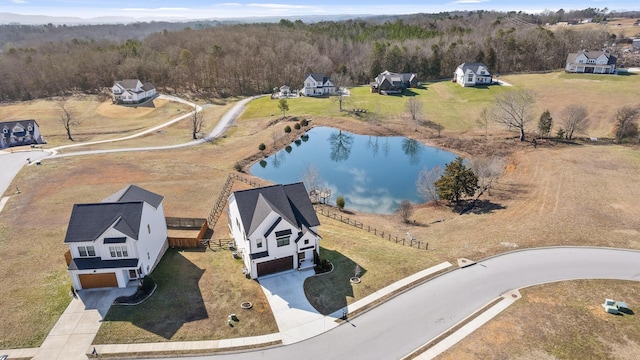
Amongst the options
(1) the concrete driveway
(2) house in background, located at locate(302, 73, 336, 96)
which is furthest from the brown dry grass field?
(2) house in background, located at locate(302, 73, 336, 96)

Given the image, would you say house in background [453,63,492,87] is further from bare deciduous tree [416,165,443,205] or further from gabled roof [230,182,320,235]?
gabled roof [230,182,320,235]

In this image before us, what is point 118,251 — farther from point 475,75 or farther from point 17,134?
point 475,75

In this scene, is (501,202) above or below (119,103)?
below

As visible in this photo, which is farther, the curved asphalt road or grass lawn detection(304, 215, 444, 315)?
grass lawn detection(304, 215, 444, 315)

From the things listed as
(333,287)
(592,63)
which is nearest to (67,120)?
(333,287)

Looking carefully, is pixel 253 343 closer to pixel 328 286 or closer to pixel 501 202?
pixel 328 286

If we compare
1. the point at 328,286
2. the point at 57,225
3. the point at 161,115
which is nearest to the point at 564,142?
the point at 328,286
